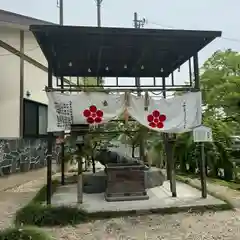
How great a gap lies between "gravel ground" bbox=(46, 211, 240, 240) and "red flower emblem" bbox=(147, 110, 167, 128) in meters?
1.81

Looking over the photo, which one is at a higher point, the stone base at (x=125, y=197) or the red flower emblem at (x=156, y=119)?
the red flower emblem at (x=156, y=119)

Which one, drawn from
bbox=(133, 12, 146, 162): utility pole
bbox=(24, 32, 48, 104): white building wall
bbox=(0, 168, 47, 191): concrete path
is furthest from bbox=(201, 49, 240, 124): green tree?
bbox=(0, 168, 47, 191): concrete path

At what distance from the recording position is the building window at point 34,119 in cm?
1236

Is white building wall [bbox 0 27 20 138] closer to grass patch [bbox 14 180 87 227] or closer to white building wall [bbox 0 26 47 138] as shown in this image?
white building wall [bbox 0 26 47 138]

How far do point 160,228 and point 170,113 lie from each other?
2.45 m

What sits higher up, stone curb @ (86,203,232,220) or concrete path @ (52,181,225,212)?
concrete path @ (52,181,225,212)

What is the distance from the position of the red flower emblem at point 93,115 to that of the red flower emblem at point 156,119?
1015mm

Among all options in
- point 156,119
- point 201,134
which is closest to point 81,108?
point 156,119

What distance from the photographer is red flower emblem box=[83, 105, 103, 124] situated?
250 inches

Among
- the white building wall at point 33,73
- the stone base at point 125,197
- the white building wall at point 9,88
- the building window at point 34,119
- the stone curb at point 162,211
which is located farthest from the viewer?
the white building wall at point 33,73

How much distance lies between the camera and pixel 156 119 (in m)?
6.46

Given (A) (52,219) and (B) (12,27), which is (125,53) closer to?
(A) (52,219)

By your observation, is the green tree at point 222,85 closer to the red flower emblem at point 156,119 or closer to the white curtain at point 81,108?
the red flower emblem at point 156,119

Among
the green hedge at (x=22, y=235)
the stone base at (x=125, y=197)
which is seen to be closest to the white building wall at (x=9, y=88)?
the stone base at (x=125, y=197)
